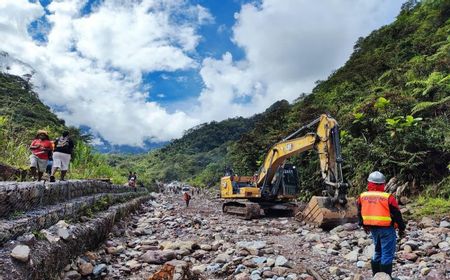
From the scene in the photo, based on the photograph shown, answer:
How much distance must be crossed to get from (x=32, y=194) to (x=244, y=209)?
8.83m

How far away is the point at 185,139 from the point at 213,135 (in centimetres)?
1148

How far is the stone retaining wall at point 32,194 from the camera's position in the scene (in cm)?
448

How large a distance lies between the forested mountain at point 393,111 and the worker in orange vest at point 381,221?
6.31 metres

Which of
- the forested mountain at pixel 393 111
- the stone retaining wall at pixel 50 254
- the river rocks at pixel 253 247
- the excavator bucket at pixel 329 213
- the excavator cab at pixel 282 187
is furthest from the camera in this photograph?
the excavator cab at pixel 282 187

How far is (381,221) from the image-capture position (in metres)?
4.84

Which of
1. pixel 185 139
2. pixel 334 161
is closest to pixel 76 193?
pixel 334 161

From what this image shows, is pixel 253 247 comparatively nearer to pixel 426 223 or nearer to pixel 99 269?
pixel 99 269

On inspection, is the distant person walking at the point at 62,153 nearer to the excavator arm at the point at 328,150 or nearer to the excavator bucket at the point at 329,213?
the excavator bucket at the point at 329,213

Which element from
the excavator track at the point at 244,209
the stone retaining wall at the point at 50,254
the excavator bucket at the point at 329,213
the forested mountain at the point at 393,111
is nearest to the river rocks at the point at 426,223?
the excavator bucket at the point at 329,213

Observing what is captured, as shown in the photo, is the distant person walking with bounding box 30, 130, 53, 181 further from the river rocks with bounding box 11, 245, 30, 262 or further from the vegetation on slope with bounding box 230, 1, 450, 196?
the vegetation on slope with bounding box 230, 1, 450, 196

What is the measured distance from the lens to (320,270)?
5812mm

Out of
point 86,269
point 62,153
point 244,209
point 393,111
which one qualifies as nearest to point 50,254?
point 86,269

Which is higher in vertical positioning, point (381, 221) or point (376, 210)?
point (376, 210)

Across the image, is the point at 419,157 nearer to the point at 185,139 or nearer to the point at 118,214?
the point at 118,214
